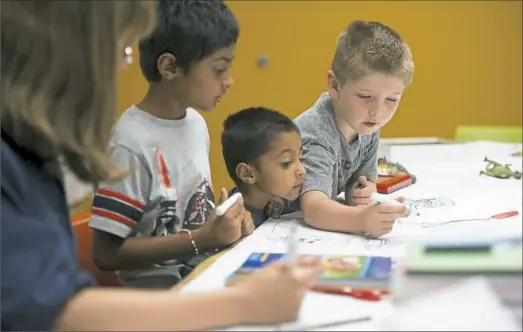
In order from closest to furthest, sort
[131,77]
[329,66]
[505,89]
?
[131,77] → [329,66] → [505,89]

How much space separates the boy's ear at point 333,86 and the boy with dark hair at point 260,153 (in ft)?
0.30

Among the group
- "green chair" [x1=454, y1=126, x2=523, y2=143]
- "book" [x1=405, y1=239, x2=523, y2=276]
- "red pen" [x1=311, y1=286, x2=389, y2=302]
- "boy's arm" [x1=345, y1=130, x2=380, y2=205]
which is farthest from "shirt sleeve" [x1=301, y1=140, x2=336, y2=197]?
"green chair" [x1=454, y1=126, x2=523, y2=143]

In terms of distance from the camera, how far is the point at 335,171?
0.95 meters

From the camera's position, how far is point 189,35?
718mm

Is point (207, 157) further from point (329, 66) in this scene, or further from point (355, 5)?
point (355, 5)

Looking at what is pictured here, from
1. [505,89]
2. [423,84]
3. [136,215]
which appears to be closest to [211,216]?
[136,215]

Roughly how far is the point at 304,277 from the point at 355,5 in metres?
0.97

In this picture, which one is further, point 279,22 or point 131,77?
point 279,22

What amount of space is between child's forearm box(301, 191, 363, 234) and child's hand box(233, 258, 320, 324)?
0.30m

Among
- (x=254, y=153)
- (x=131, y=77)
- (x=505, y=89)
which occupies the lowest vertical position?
(x=505, y=89)

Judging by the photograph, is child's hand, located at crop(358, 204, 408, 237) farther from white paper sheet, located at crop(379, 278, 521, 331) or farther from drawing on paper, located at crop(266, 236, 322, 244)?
white paper sheet, located at crop(379, 278, 521, 331)

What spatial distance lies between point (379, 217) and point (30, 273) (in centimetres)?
44

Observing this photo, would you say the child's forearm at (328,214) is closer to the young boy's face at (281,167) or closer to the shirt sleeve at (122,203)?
the young boy's face at (281,167)

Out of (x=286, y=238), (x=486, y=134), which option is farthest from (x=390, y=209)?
(x=486, y=134)
